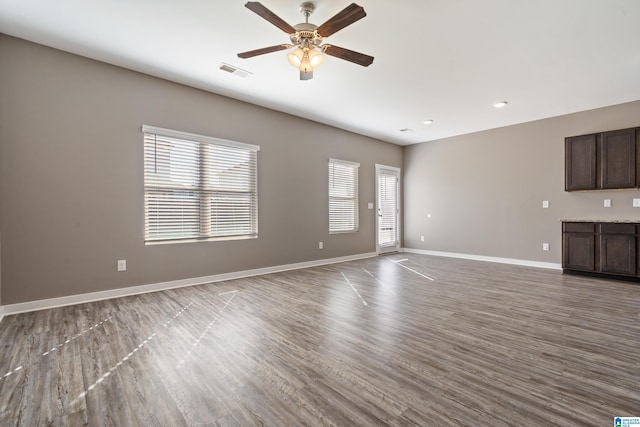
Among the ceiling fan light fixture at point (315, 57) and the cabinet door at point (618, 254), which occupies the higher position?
the ceiling fan light fixture at point (315, 57)

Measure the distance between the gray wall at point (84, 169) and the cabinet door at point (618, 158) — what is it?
222 inches

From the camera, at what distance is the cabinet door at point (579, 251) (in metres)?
4.65

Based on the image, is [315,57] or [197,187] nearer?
[315,57]

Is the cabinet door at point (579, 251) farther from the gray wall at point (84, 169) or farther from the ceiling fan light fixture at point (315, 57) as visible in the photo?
the gray wall at point (84, 169)

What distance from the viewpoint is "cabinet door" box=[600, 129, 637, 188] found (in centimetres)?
449

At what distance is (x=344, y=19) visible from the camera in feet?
7.46

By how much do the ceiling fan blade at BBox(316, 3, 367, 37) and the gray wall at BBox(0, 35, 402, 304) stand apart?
2.56m

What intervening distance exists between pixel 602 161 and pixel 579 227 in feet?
3.64

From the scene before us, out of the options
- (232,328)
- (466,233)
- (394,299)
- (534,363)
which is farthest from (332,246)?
(534,363)

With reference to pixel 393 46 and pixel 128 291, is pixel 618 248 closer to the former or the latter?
pixel 393 46

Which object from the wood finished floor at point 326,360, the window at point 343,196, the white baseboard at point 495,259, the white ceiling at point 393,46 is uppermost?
the white ceiling at point 393,46

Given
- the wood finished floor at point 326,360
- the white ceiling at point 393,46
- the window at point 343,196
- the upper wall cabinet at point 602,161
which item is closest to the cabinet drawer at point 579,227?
the upper wall cabinet at point 602,161

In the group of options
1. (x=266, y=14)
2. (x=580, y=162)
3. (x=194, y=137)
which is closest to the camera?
(x=266, y=14)

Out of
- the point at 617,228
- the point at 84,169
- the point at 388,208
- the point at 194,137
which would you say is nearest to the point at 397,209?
the point at 388,208
